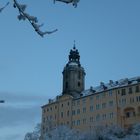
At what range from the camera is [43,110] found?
107m

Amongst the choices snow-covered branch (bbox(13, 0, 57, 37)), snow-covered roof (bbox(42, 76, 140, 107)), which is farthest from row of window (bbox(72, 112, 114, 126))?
snow-covered branch (bbox(13, 0, 57, 37))

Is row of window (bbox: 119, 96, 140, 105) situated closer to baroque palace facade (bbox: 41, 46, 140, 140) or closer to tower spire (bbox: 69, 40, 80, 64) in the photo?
baroque palace facade (bbox: 41, 46, 140, 140)

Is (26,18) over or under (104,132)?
under

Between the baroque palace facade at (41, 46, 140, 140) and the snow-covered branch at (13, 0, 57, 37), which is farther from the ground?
the baroque palace facade at (41, 46, 140, 140)

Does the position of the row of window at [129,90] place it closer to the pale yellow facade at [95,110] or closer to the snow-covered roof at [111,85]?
the pale yellow facade at [95,110]

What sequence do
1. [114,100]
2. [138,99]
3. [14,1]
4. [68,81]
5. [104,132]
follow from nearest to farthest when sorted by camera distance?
1. [14,1]
2. [104,132]
3. [138,99]
4. [114,100]
5. [68,81]

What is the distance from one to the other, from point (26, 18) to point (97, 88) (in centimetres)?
9334

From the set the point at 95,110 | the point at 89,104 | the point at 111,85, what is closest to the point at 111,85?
the point at 111,85

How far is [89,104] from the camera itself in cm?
9381

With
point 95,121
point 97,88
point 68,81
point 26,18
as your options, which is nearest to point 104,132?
point 95,121

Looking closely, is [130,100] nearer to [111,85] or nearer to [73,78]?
[111,85]

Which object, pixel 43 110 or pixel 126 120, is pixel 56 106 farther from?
pixel 126 120

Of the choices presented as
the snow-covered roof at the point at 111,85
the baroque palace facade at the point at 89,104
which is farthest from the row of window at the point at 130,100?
the snow-covered roof at the point at 111,85

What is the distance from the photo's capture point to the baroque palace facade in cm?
8388
